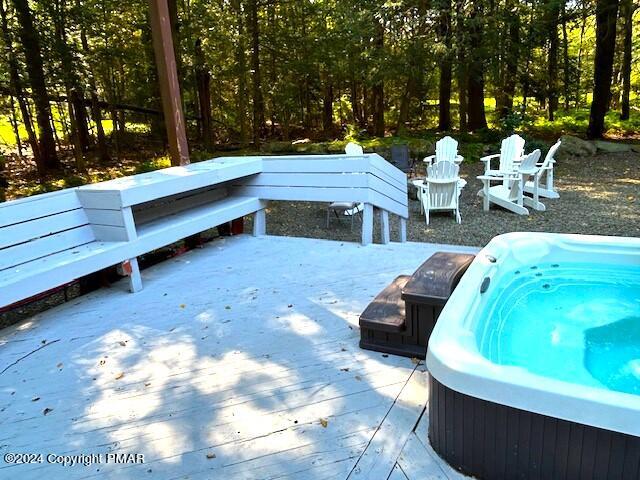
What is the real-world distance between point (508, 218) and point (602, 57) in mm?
6413

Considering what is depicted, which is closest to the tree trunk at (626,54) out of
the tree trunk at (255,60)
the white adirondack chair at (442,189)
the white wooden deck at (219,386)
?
the white adirondack chair at (442,189)

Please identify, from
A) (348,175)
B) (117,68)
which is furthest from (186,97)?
(348,175)

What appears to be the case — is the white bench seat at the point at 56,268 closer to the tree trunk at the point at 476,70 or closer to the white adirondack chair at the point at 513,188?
the white adirondack chair at the point at 513,188

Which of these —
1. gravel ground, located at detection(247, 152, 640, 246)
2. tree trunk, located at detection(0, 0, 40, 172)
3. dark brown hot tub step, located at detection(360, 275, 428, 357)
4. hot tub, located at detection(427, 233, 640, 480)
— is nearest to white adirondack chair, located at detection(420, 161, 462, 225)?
gravel ground, located at detection(247, 152, 640, 246)

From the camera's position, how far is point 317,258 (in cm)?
400

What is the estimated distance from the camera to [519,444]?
1.50m

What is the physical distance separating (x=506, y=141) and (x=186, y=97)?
9.41m

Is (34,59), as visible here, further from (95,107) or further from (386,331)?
(386,331)

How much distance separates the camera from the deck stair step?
228cm

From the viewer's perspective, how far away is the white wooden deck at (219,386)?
5.67 feet

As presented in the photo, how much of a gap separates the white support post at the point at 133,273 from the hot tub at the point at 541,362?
2373mm

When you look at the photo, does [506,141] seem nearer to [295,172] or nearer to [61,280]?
[295,172]

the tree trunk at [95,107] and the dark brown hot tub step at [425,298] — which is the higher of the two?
the tree trunk at [95,107]

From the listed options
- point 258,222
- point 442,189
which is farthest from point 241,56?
point 258,222
